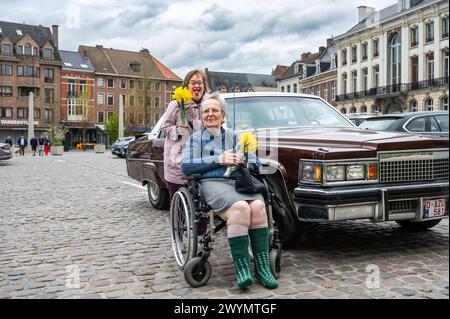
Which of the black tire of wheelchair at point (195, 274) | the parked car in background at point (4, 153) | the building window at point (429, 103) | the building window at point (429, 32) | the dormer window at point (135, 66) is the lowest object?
→ the black tire of wheelchair at point (195, 274)

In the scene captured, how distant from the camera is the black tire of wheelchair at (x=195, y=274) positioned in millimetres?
4039

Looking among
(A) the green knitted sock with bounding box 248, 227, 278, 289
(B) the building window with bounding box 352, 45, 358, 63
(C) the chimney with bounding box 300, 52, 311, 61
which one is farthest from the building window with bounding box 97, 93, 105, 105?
(A) the green knitted sock with bounding box 248, 227, 278, 289

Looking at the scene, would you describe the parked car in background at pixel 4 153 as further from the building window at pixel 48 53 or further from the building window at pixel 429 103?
the building window at pixel 48 53

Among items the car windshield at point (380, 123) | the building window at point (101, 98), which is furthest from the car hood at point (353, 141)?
the building window at point (101, 98)

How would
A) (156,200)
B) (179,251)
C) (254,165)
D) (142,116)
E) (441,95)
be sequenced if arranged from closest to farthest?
(254,165), (179,251), (156,200), (441,95), (142,116)

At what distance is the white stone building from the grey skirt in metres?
40.0

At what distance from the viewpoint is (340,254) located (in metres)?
5.07

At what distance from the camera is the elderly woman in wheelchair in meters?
3.93

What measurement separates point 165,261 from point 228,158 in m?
1.46

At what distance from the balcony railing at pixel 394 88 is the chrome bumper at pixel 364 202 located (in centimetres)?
4044

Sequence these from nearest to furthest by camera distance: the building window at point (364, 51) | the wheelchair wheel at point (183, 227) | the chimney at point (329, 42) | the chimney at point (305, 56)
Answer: the wheelchair wheel at point (183, 227)
the building window at point (364, 51)
the chimney at point (329, 42)
the chimney at point (305, 56)
